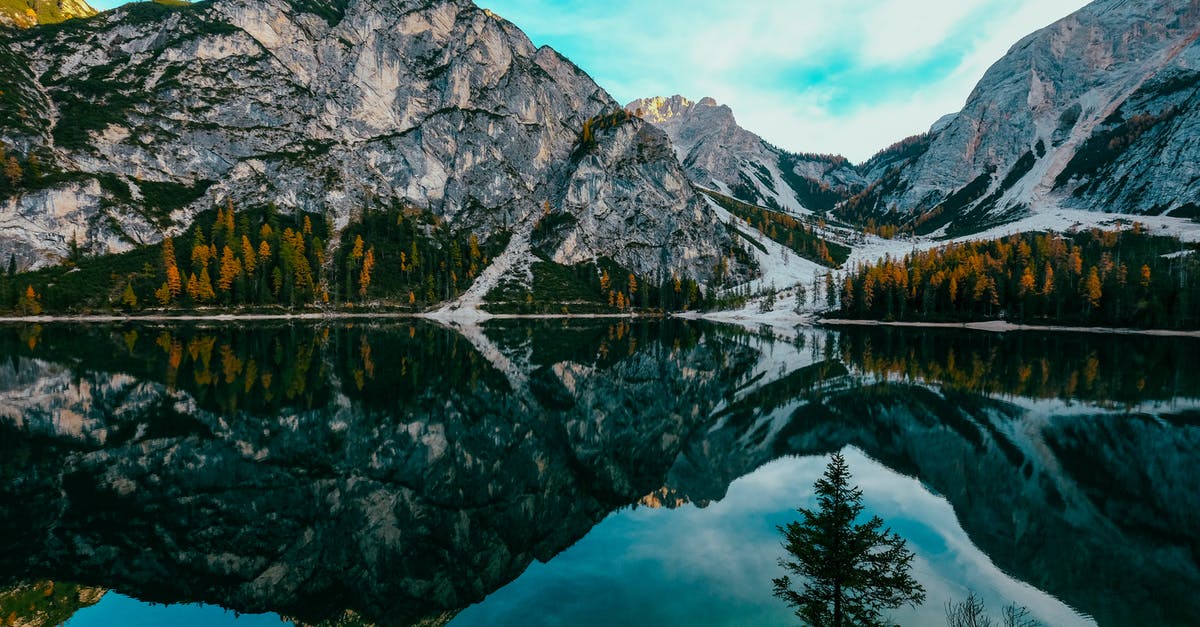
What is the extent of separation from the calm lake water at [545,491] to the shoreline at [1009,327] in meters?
77.8

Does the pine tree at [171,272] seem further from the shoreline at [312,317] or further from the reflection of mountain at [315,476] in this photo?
the reflection of mountain at [315,476]

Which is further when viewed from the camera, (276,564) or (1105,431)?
(1105,431)

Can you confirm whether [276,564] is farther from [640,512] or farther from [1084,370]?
[1084,370]

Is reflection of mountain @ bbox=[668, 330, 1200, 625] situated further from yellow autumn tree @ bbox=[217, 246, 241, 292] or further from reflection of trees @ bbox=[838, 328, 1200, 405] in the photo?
yellow autumn tree @ bbox=[217, 246, 241, 292]

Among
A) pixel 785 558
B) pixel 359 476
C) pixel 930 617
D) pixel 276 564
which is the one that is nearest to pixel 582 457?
pixel 359 476

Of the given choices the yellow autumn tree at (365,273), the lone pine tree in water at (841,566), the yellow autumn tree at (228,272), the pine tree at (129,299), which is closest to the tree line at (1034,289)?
the lone pine tree in water at (841,566)

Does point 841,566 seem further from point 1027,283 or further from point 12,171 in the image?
point 12,171

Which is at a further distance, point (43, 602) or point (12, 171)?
point (12, 171)

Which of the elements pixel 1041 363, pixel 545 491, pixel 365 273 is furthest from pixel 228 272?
pixel 1041 363

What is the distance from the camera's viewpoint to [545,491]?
92.6 ft

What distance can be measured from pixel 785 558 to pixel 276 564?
1974cm

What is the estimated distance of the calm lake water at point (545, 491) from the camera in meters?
17.7

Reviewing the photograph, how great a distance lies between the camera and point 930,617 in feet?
54.1

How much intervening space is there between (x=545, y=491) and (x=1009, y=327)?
6060 inches
